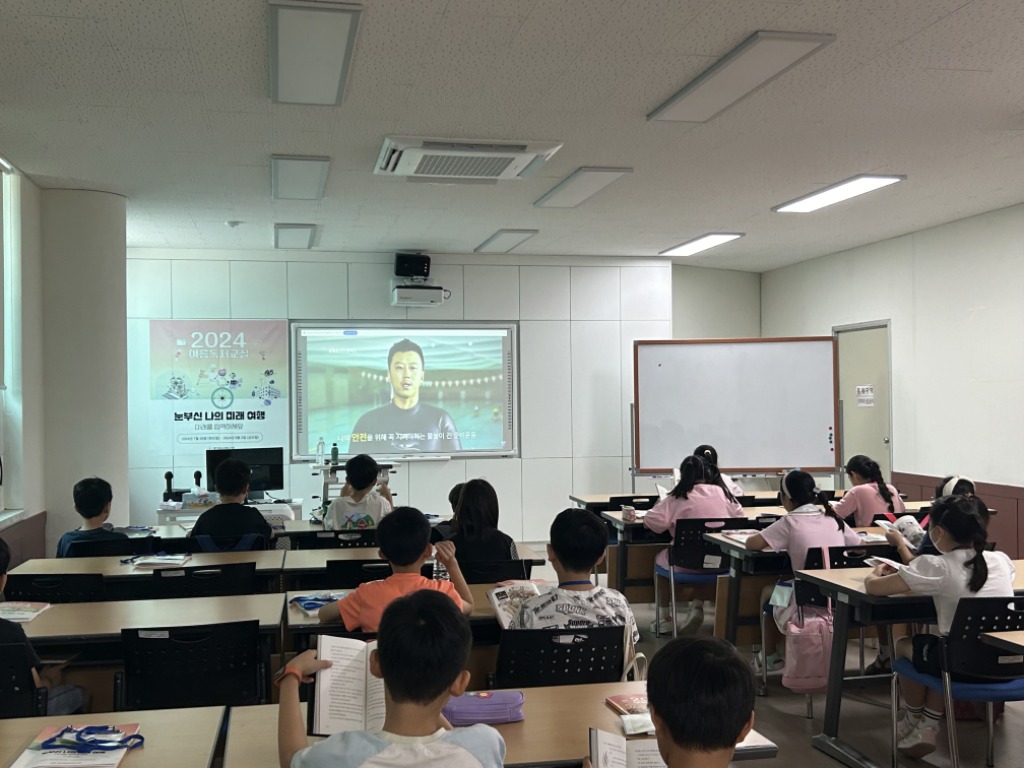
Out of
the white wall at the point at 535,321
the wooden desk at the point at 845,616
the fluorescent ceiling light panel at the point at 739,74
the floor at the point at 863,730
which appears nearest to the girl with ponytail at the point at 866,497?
the floor at the point at 863,730

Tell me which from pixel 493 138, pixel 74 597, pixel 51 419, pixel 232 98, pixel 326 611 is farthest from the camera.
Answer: pixel 51 419

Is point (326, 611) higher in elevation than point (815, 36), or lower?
lower

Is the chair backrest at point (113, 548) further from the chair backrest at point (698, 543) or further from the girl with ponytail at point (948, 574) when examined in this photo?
the girl with ponytail at point (948, 574)

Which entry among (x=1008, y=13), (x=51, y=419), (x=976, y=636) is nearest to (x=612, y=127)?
(x=1008, y=13)

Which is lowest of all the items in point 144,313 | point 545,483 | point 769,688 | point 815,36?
point 769,688

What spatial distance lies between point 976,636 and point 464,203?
15.2 feet

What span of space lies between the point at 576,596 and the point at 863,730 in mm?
2149

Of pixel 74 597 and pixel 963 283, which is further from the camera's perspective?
pixel 963 283

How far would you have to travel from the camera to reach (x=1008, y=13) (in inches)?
132

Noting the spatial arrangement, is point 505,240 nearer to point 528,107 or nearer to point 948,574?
point 528,107

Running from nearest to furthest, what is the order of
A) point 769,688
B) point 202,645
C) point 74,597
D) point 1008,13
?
1. point 202,645
2. point 1008,13
3. point 74,597
4. point 769,688

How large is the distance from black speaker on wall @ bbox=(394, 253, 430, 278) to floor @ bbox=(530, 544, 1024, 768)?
5.23 metres

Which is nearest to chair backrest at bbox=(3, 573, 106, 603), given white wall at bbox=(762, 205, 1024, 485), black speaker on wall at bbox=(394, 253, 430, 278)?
black speaker on wall at bbox=(394, 253, 430, 278)

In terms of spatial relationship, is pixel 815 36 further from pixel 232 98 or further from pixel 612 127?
pixel 232 98
